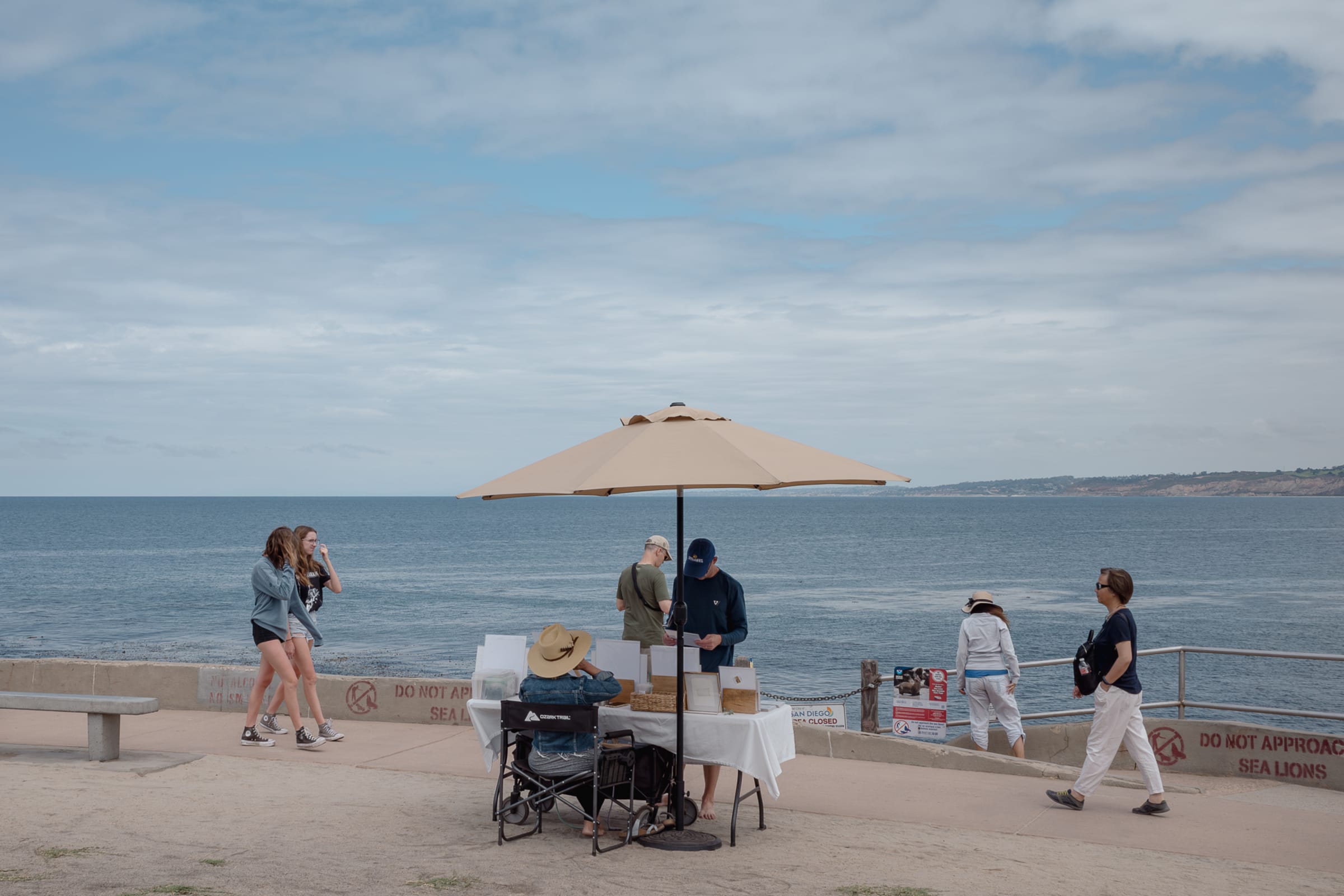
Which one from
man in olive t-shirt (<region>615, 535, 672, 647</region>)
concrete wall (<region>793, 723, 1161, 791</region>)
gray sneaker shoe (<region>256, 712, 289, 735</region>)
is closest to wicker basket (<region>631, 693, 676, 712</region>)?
man in olive t-shirt (<region>615, 535, 672, 647</region>)

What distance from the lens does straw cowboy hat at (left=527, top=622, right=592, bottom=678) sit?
247 inches

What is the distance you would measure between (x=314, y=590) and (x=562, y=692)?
3728 mm

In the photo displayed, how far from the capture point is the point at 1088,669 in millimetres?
7379

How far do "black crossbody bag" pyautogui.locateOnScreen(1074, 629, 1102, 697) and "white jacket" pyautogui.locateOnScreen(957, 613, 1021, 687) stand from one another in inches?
87.2

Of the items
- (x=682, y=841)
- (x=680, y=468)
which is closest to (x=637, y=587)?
(x=682, y=841)

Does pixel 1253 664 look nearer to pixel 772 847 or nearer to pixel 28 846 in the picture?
pixel 772 847

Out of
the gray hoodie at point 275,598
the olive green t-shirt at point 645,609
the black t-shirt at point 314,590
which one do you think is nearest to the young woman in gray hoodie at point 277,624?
the gray hoodie at point 275,598

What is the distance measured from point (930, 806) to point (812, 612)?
38.4m

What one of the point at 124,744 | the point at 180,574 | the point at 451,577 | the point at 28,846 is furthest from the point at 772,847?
the point at 180,574

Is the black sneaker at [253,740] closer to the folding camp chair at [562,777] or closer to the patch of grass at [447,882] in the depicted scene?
the folding camp chair at [562,777]

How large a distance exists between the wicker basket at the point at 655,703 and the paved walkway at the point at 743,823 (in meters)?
0.78

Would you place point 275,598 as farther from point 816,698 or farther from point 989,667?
point 816,698

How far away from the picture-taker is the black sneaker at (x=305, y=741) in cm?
877

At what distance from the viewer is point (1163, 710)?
27109 millimetres
